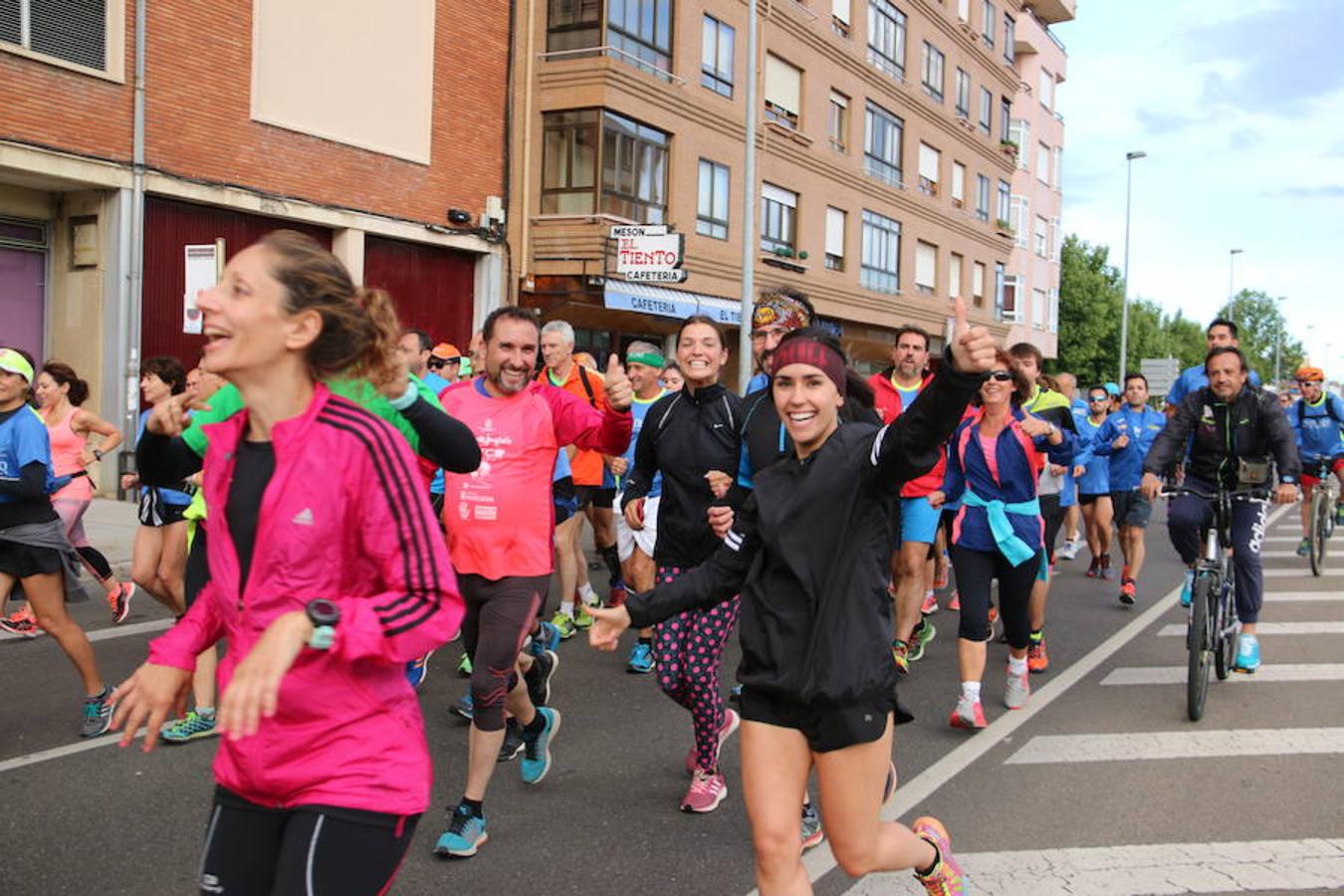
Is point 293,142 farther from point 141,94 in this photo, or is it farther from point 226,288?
point 226,288

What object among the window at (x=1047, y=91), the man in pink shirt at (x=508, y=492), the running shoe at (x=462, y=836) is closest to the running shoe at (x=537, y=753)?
the man in pink shirt at (x=508, y=492)

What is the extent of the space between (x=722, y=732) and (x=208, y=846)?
2945 mm

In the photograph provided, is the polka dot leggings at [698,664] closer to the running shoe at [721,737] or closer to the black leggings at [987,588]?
the running shoe at [721,737]

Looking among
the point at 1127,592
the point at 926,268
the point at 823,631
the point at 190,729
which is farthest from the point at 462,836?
the point at 926,268

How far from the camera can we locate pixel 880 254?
32625mm

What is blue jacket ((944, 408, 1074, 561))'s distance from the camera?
19.8 ft

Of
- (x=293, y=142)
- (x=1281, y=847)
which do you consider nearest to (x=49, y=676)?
(x=1281, y=847)

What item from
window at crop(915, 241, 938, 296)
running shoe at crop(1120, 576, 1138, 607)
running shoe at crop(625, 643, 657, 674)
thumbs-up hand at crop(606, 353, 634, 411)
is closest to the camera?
thumbs-up hand at crop(606, 353, 634, 411)

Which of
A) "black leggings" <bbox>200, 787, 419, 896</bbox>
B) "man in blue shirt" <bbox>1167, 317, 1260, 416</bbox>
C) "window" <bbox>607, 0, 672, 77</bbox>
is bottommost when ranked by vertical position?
"black leggings" <bbox>200, 787, 419, 896</bbox>

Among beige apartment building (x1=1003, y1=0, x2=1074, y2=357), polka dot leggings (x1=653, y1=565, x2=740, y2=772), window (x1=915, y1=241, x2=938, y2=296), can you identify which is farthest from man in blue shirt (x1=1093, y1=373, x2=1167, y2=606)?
beige apartment building (x1=1003, y1=0, x2=1074, y2=357)

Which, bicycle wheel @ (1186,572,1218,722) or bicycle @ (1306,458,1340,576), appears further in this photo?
bicycle @ (1306,458,1340,576)

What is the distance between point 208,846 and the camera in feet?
7.48

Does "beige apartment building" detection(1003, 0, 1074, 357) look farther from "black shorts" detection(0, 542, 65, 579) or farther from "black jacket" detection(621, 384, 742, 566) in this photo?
"black shorts" detection(0, 542, 65, 579)

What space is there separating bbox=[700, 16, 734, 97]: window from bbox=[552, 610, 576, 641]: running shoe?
1780 centimetres
